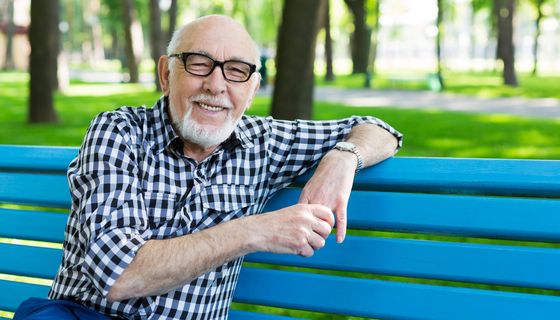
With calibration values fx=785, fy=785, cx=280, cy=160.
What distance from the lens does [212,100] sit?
2656 millimetres

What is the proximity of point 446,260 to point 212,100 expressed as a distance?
93 cm

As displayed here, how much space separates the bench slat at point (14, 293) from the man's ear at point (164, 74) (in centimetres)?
93

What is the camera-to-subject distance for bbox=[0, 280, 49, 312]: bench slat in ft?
10.1

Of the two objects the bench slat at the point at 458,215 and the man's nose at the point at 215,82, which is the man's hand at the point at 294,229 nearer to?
the bench slat at the point at 458,215

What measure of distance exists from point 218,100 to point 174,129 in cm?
19

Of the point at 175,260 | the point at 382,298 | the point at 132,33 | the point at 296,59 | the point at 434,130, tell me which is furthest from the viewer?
the point at 132,33

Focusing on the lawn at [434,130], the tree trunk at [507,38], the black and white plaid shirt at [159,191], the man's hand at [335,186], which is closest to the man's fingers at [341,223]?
the man's hand at [335,186]

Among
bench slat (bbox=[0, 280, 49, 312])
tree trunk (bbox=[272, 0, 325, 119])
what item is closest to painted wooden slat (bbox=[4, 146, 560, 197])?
bench slat (bbox=[0, 280, 49, 312])

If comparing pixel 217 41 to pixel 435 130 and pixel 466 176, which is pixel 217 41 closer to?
pixel 466 176

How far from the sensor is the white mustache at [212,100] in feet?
8.69

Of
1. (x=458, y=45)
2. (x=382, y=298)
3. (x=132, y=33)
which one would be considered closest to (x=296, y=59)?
(x=382, y=298)

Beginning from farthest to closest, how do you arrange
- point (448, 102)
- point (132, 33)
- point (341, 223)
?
point (132, 33) → point (448, 102) → point (341, 223)

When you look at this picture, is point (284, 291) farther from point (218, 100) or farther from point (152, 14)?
point (152, 14)

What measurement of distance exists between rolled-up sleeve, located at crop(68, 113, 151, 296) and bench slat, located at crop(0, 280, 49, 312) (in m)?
0.65
